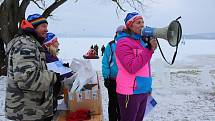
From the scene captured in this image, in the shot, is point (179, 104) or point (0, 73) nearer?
point (179, 104)

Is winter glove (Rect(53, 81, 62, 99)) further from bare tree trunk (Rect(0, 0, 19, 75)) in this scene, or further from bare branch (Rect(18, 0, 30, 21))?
bare branch (Rect(18, 0, 30, 21))

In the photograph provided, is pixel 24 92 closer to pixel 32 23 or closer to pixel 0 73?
pixel 32 23

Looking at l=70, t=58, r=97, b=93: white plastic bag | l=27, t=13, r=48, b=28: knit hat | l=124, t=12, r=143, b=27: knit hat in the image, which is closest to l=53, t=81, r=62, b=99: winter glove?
l=70, t=58, r=97, b=93: white plastic bag

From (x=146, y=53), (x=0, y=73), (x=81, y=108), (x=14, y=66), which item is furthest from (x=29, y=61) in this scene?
(x=0, y=73)

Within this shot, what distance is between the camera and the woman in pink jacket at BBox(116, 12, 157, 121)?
11.3 ft

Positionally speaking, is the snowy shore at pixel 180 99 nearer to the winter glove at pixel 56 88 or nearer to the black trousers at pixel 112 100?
the black trousers at pixel 112 100

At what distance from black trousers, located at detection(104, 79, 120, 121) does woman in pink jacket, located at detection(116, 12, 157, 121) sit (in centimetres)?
124

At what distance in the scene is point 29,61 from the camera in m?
2.87

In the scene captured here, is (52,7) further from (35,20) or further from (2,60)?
(35,20)

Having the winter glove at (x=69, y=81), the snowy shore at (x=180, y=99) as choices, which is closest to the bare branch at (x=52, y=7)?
the snowy shore at (x=180, y=99)

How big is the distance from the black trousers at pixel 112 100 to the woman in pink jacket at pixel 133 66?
4.08 feet

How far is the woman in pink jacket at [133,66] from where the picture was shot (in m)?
3.44

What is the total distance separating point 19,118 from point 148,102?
1.65 meters

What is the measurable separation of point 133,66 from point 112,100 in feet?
5.89
